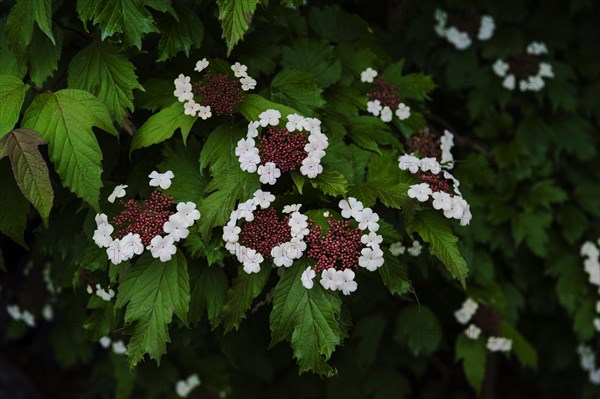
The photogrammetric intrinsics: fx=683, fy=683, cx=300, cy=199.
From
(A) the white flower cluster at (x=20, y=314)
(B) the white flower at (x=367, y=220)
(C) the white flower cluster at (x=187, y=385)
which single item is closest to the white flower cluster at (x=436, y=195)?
(B) the white flower at (x=367, y=220)

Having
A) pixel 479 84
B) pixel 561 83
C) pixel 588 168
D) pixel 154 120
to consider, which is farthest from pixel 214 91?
pixel 588 168

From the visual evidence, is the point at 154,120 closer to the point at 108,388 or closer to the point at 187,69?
the point at 187,69

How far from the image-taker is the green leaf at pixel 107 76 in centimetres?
212

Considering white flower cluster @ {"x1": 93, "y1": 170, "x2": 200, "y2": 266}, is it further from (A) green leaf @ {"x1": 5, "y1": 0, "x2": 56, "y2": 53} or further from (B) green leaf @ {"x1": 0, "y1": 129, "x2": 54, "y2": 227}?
(A) green leaf @ {"x1": 5, "y1": 0, "x2": 56, "y2": 53}

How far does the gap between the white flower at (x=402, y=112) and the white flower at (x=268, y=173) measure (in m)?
0.70

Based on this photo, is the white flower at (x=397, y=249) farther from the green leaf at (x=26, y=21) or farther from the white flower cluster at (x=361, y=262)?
the green leaf at (x=26, y=21)

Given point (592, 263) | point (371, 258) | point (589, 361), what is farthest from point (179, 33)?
point (589, 361)

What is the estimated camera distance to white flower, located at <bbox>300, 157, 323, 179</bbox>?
1.98 metres

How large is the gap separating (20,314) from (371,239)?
2423mm

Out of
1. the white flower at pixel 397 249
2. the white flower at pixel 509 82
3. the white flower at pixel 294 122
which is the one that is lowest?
the white flower at pixel 509 82

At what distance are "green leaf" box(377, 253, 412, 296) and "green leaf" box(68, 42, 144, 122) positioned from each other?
2.97ft

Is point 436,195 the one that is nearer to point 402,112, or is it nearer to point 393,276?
point 393,276

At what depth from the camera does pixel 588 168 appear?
3701 millimetres

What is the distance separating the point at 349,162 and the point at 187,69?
0.66m
